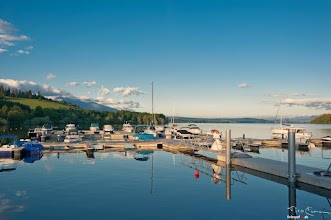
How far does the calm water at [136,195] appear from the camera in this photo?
1498 centimetres

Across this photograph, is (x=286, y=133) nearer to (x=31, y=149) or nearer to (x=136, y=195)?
(x=31, y=149)

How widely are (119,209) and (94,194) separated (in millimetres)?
3650

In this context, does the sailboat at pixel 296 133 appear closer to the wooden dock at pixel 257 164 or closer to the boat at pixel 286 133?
the boat at pixel 286 133

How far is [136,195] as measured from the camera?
18.6m

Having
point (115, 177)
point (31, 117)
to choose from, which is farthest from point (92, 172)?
point (31, 117)

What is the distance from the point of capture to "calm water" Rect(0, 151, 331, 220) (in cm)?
1498

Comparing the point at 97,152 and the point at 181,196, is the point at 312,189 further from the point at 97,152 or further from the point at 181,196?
the point at 97,152

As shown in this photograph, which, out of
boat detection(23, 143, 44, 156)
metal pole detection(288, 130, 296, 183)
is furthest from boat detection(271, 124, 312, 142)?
boat detection(23, 143, 44, 156)

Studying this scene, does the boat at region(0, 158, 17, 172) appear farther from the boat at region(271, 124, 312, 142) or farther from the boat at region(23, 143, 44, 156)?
the boat at region(271, 124, 312, 142)

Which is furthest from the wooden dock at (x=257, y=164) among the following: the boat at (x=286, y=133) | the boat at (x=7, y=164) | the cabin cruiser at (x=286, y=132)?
the cabin cruiser at (x=286, y=132)

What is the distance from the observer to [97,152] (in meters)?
41.2
